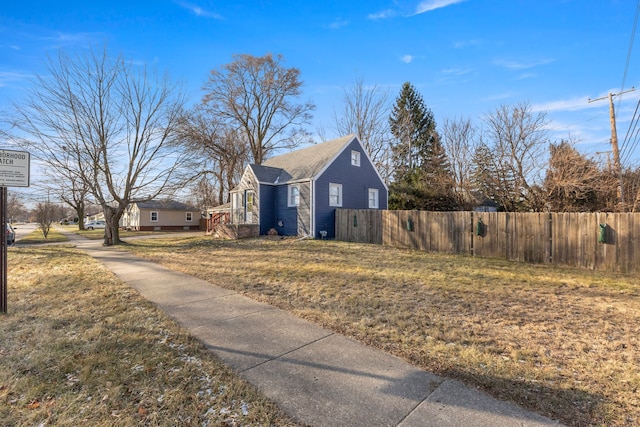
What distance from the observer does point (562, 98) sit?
46.9 feet

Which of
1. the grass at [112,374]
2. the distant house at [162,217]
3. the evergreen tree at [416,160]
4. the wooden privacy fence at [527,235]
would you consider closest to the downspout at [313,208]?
Result: the wooden privacy fence at [527,235]

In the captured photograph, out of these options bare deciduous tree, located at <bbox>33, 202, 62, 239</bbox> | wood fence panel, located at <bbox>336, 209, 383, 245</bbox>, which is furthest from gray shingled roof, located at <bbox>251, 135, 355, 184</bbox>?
bare deciduous tree, located at <bbox>33, 202, 62, 239</bbox>

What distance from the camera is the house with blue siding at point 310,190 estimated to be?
16797 millimetres

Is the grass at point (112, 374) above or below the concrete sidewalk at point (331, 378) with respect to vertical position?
above

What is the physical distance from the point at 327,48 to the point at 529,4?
7.45m

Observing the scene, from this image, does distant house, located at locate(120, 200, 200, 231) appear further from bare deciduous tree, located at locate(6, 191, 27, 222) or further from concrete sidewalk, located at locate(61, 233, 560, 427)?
concrete sidewalk, located at locate(61, 233, 560, 427)

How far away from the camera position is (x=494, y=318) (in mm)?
4312

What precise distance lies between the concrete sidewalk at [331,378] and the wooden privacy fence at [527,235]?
8565mm

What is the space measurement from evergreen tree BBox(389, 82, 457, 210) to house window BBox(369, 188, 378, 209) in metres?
3.92

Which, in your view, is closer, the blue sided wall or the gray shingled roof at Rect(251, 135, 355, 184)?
the blue sided wall

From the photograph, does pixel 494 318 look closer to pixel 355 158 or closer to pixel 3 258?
pixel 3 258

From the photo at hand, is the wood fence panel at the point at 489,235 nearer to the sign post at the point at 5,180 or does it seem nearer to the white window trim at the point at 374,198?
the white window trim at the point at 374,198

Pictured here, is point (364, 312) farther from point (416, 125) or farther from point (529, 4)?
point (416, 125)

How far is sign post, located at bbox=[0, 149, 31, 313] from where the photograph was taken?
182 inches
